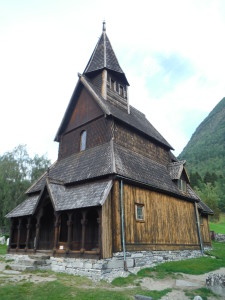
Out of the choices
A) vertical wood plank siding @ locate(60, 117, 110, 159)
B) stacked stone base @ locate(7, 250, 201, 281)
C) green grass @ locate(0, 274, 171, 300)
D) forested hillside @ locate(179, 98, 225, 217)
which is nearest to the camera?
green grass @ locate(0, 274, 171, 300)

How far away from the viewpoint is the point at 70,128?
66.6 feet

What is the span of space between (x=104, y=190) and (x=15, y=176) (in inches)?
1055

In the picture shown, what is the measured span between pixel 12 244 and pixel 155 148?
42.5 feet

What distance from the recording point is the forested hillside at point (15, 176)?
1348 inches

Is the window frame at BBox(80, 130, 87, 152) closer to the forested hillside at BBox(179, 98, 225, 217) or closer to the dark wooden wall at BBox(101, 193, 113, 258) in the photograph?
the dark wooden wall at BBox(101, 193, 113, 258)

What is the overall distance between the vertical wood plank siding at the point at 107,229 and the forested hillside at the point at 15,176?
25.3 m

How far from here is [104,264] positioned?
1109cm

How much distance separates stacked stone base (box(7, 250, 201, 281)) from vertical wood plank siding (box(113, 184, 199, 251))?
41 cm

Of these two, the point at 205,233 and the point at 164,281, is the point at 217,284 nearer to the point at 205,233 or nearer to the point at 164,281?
the point at 164,281

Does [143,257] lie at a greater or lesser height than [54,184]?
lesser

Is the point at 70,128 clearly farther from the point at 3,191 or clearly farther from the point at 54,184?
the point at 3,191

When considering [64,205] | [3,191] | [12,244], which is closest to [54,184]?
[64,205]

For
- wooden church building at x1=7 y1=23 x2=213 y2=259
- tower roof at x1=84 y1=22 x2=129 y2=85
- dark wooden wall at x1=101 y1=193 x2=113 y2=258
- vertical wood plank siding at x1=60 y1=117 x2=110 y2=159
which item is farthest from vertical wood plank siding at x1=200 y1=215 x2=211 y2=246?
tower roof at x1=84 y1=22 x2=129 y2=85

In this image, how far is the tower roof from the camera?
21.2 metres
